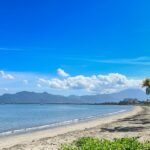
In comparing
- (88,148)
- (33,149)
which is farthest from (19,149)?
(88,148)

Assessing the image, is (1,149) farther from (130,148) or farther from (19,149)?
(130,148)

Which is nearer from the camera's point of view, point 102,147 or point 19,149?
point 102,147

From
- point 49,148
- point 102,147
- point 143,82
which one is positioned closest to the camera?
point 102,147

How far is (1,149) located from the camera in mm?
19875

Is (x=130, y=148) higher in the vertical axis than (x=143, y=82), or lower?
lower

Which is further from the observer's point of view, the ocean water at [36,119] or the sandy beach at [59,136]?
the ocean water at [36,119]

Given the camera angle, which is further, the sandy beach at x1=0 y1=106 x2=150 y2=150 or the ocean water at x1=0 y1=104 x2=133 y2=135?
the ocean water at x1=0 y1=104 x2=133 y2=135

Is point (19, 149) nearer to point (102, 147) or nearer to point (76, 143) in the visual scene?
point (76, 143)

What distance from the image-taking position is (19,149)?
18.1 meters

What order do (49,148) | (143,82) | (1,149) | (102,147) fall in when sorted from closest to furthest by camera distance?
(102,147) < (49,148) < (1,149) < (143,82)

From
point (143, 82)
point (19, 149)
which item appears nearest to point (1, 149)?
point (19, 149)

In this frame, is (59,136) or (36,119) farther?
(36,119)

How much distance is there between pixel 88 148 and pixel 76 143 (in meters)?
3.86

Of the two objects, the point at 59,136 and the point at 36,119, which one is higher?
the point at 36,119
